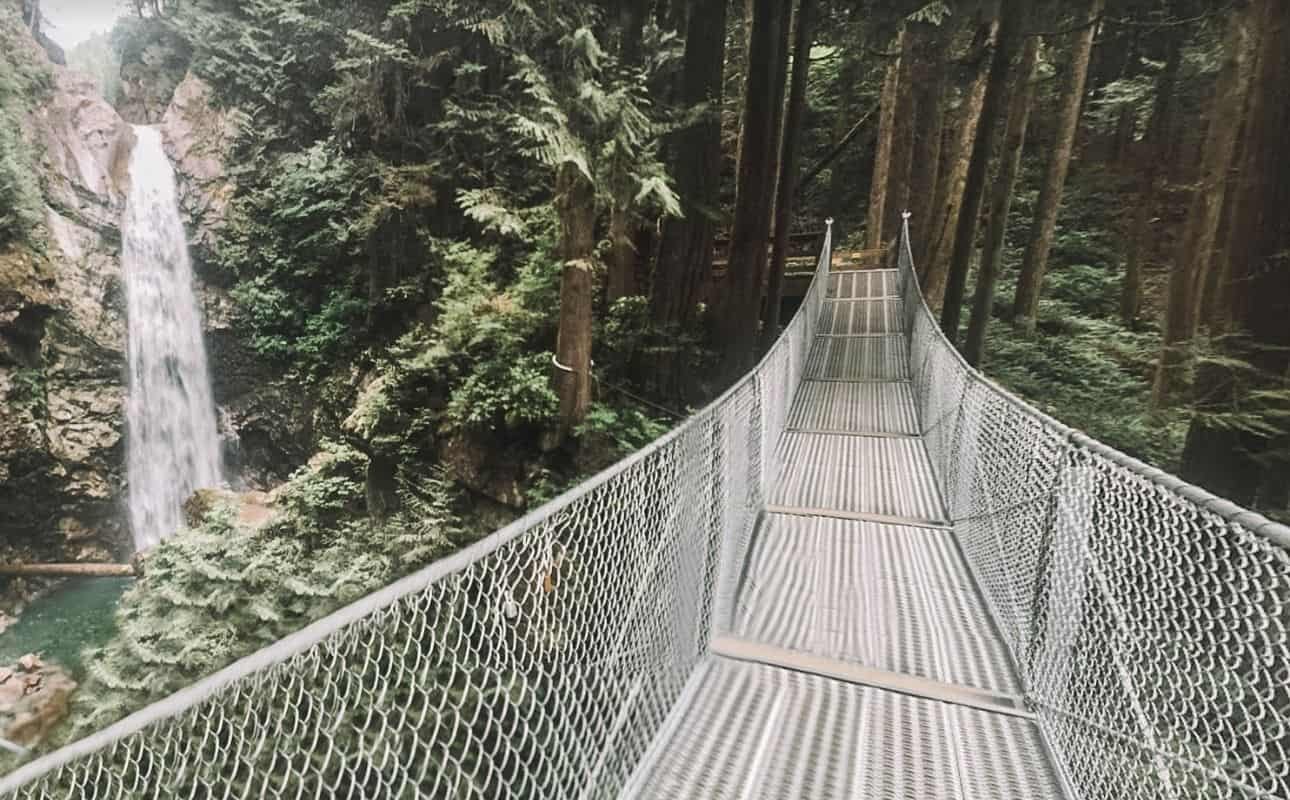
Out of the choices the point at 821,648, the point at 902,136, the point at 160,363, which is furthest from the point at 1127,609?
the point at 160,363

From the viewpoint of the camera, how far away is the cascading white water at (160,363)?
→ 36.3 feet

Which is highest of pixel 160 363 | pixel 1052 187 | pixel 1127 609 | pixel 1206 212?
pixel 1052 187

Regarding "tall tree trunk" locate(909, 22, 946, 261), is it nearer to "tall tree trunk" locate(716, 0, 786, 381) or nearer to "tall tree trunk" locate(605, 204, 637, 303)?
"tall tree trunk" locate(716, 0, 786, 381)

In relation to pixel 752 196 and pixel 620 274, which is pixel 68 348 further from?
pixel 752 196

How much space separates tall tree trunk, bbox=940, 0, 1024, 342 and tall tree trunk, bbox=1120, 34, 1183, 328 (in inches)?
120

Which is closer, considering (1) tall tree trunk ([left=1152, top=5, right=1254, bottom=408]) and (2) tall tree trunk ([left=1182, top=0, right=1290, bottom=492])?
(2) tall tree trunk ([left=1182, top=0, right=1290, bottom=492])

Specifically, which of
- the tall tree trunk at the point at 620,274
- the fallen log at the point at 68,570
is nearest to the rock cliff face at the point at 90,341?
the fallen log at the point at 68,570

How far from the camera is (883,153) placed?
1079 cm

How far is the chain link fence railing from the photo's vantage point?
120 centimetres

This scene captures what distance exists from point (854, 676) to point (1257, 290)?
3219 mm

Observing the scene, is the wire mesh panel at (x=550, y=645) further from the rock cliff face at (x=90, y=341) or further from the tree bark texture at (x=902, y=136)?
the rock cliff face at (x=90, y=341)

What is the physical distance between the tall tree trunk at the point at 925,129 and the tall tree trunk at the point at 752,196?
320 centimetres

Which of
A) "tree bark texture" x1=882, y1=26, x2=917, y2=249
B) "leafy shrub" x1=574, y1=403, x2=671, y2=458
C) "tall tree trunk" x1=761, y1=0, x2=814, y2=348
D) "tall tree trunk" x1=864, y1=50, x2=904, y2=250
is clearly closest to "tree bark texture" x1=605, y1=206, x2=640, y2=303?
"leafy shrub" x1=574, y1=403, x2=671, y2=458

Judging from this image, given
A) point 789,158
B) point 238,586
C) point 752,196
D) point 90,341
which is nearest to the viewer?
point 238,586
